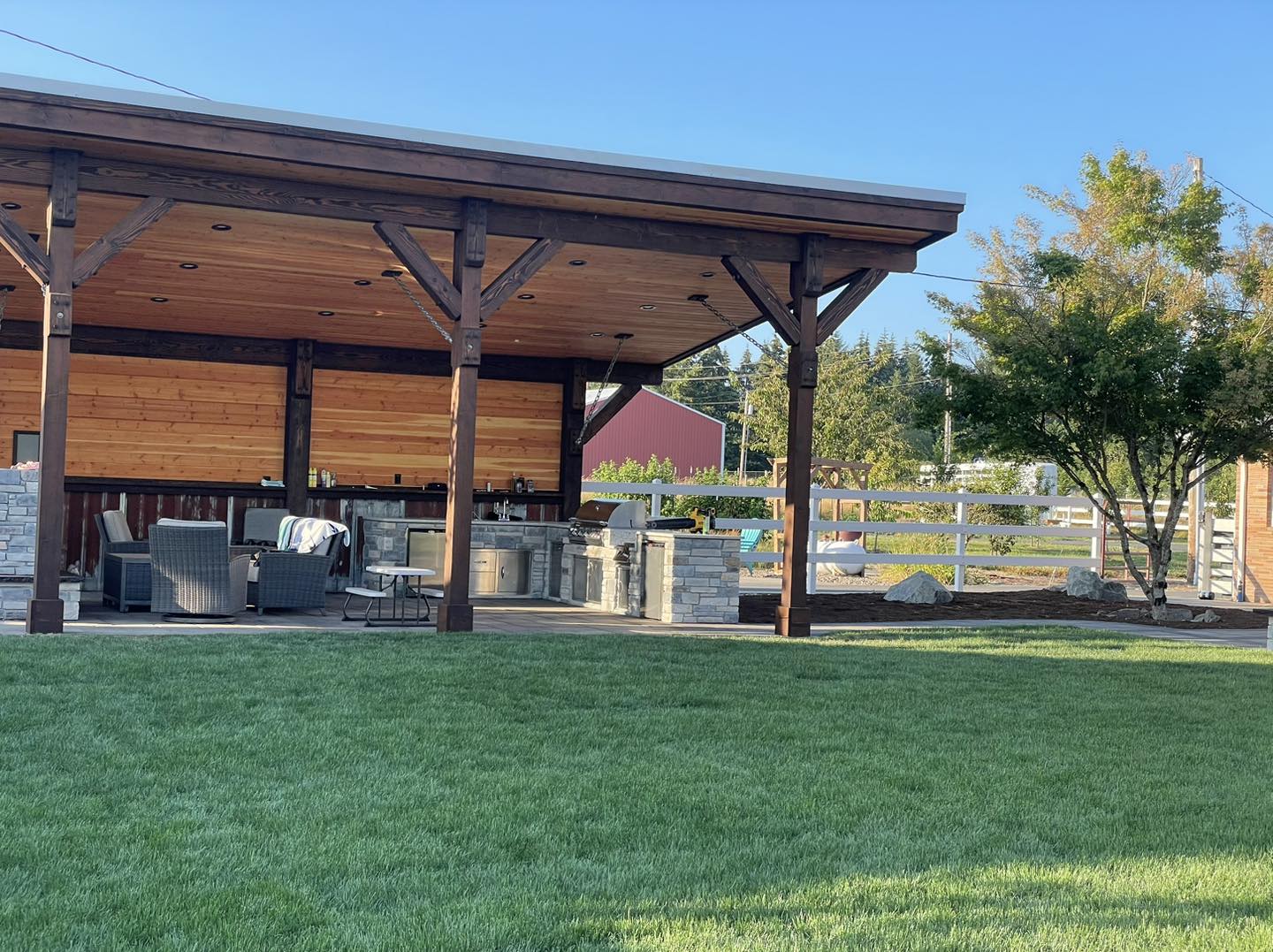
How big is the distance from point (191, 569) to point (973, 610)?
738 centimetres

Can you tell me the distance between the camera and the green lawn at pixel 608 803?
11.6 ft

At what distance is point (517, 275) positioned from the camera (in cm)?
939

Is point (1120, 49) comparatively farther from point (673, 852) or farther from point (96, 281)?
point (673, 852)

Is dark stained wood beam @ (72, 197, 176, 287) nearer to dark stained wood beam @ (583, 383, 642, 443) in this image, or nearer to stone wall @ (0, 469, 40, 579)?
stone wall @ (0, 469, 40, 579)

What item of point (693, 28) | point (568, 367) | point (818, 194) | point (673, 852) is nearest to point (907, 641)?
point (818, 194)

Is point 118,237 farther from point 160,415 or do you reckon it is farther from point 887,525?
point 887,525

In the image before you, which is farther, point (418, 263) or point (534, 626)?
point (534, 626)

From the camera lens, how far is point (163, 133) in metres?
8.11

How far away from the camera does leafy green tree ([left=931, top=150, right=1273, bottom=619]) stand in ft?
39.9

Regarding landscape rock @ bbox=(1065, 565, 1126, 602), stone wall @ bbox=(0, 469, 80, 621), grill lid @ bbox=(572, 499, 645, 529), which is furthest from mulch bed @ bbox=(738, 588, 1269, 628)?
stone wall @ bbox=(0, 469, 80, 621)

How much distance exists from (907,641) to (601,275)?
4031mm

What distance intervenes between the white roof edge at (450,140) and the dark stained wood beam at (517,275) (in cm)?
74

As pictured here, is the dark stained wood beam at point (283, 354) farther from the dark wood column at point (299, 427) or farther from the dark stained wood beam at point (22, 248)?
the dark stained wood beam at point (22, 248)

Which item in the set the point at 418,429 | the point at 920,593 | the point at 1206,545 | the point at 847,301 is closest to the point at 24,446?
the point at 418,429
